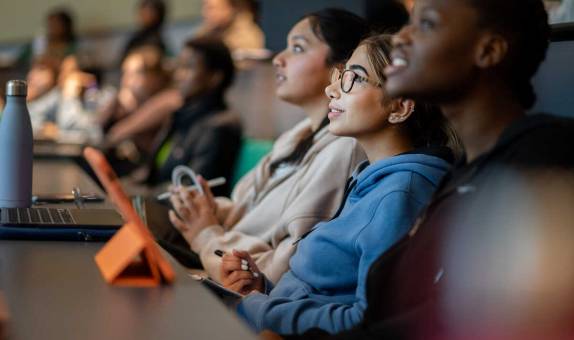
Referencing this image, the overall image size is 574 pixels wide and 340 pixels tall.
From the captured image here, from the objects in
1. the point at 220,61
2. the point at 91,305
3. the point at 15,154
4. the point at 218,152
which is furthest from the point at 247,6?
the point at 91,305

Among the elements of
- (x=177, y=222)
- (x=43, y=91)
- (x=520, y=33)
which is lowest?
(x=43, y=91)

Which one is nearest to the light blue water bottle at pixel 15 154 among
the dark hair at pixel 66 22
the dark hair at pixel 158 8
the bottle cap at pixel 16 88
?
the bottle cap at pixel 16 88

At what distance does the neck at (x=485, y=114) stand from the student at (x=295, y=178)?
719 millimetres

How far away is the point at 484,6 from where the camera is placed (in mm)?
1352

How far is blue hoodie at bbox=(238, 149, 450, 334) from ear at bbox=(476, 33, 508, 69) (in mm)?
254

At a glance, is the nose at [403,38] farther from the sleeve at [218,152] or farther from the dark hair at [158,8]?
the dark hair at [158,8]

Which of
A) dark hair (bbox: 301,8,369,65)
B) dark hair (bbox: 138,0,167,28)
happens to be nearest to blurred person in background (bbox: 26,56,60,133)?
dark hair (bbox: 138,0,167,28)

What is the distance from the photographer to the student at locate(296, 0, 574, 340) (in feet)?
4.32

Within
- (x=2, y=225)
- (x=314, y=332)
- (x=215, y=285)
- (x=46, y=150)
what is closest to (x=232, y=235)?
(x=215, y=285)

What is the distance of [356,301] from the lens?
151 centimetres

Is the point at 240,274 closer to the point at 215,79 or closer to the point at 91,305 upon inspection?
the point at 91,305

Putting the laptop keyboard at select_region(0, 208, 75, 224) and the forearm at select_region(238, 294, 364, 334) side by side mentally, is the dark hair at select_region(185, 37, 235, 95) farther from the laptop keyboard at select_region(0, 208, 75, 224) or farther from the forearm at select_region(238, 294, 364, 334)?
the forearm at select_region(238, 294, 364, 334)

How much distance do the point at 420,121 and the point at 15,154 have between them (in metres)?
0.78

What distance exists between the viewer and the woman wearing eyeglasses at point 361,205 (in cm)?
153
